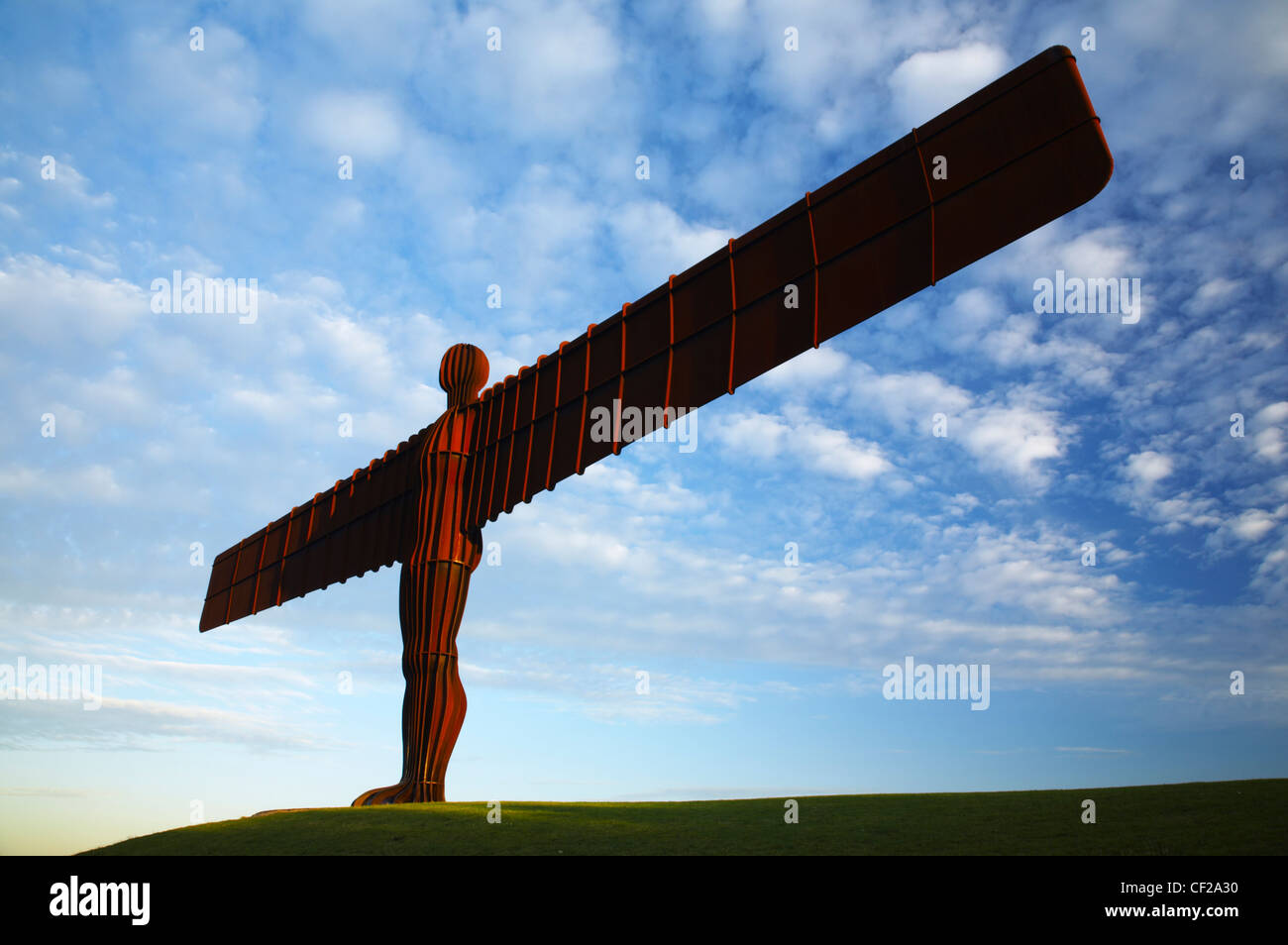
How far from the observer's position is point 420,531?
49.4 feet

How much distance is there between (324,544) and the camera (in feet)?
59.5

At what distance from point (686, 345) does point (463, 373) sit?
521 centimetres

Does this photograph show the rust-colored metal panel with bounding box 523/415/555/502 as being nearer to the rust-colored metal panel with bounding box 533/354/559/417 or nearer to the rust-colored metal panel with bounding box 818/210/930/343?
the rust-colored metal panel with bounding box 533/354/559/417

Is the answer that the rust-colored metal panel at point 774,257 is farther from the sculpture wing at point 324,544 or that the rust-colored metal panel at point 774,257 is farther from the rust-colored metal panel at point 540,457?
the sculpture wing at point 324,544

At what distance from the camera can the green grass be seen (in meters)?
8.45

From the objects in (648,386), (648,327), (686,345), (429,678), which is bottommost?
(429,678)

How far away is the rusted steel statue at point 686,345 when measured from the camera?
9875 mm

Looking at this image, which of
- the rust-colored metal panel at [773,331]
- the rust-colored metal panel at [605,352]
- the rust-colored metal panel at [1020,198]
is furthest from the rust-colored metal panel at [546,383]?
the rust-colored metal panel at [1020,198]

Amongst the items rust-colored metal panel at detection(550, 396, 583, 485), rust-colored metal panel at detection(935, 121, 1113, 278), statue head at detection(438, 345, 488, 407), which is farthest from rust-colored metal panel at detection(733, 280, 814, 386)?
statue head at detection(438, 345, 488, 407)

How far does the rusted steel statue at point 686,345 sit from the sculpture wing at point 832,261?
0.07 feet

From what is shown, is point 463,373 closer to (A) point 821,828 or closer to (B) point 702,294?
(B) point 702,294

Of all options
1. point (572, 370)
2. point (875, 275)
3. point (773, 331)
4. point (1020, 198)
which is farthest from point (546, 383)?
point (1020, 198)
